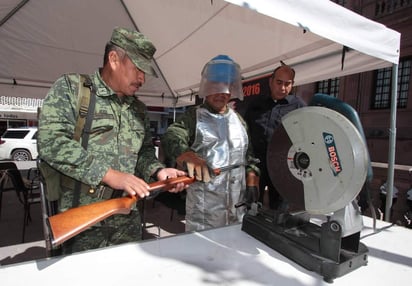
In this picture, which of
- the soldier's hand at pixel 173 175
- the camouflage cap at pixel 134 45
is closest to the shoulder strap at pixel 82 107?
the camouflage cap at pixel 134 45

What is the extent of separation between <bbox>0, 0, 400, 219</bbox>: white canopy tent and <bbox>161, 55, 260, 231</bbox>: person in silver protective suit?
1.90 feet

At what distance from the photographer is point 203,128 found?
5.53ft

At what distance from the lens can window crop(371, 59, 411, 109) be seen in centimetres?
939

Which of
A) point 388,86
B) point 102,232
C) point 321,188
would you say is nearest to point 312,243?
point 321,188

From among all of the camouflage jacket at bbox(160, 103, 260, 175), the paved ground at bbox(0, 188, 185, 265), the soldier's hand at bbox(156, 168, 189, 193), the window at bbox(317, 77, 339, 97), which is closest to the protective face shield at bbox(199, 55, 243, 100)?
the camouflage jacket at bbox(160, 103, 260, 175)

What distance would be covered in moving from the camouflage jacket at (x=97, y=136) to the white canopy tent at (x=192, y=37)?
761mm

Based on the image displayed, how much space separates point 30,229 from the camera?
11.7 feet

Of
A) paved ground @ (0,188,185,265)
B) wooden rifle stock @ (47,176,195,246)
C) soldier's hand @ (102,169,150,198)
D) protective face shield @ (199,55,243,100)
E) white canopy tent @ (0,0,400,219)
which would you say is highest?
white canopy tent @ (0,0,400,219)

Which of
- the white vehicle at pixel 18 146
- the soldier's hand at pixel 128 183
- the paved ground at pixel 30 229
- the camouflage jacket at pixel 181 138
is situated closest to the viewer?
the soldier's hand at pixel 128 183

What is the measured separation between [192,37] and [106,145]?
218 cm

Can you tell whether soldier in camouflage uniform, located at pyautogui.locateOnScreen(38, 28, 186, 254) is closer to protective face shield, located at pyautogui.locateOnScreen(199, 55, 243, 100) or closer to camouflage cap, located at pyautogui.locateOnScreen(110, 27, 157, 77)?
camouflage cap, located at pyautogui.locateOnScreen(110, 27, 157, 77)

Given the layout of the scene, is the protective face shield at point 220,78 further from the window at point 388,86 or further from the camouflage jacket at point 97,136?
the window at point 388,86

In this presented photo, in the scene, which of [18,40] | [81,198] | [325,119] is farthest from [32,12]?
[325,119]

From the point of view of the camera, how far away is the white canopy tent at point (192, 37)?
1.55m
